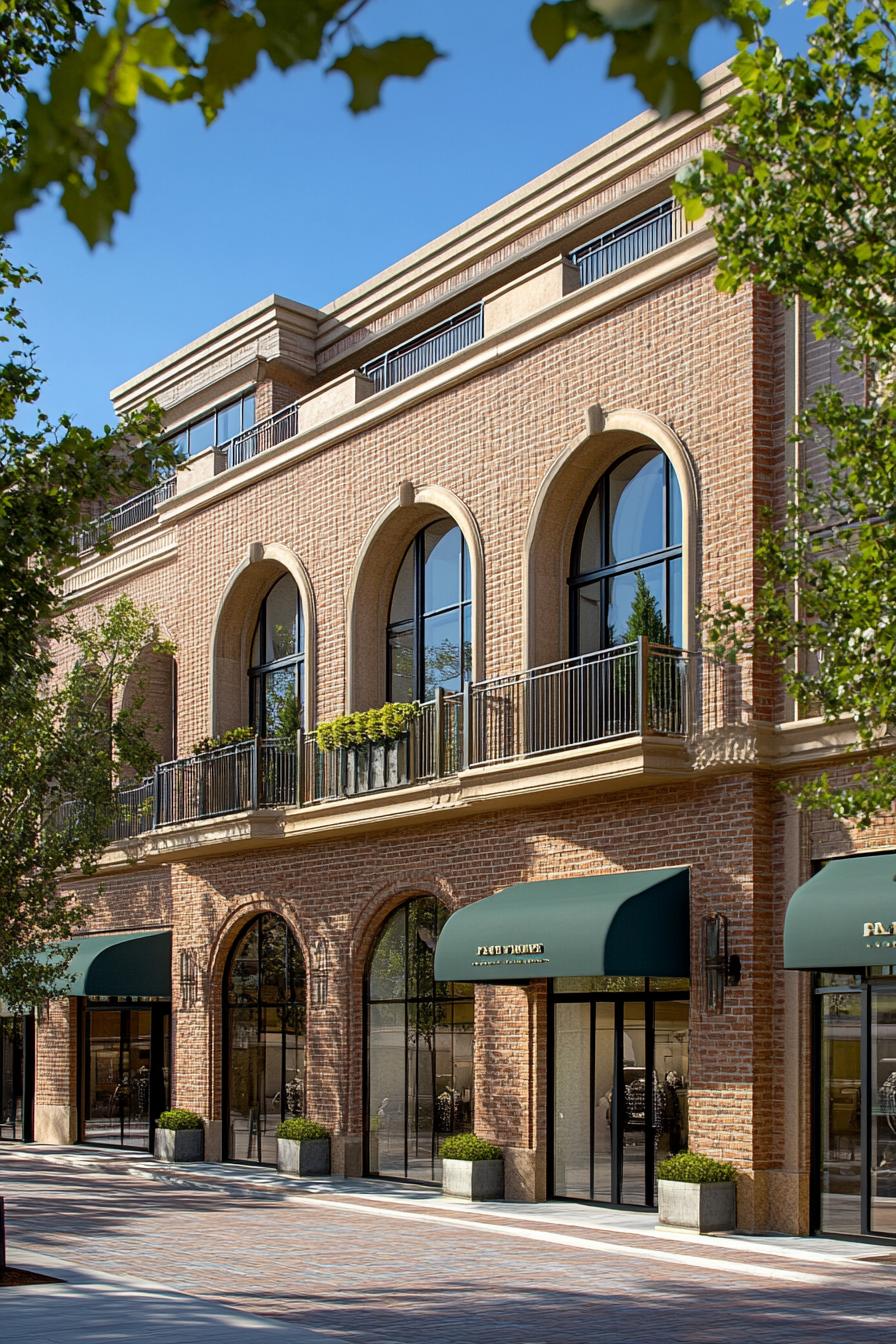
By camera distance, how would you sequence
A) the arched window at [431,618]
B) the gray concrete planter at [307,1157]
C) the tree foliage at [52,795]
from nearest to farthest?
1. the tree foliage at [52,795]
2. the arched window at [431,618]
3. the gray concrete planter at [307,1157]

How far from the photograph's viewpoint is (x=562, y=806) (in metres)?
21.6

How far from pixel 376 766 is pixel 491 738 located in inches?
110

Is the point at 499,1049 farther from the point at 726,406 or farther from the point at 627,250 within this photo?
the point at 627,250

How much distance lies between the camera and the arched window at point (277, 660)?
92.0ft

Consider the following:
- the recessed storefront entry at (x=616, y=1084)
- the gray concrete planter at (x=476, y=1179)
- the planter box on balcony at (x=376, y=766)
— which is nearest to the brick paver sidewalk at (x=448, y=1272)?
the gray concrete planter at (x=476, y=1179)

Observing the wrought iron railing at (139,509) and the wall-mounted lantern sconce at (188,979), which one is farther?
the wrought iron railing at (139,509)

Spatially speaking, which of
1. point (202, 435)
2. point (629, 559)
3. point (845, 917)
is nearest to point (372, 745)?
point (629, 559)

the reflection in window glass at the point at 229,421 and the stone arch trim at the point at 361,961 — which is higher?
the reflection in window glass at the point at 229,421

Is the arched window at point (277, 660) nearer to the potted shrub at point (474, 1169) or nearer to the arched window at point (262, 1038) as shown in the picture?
the arched window at point (262, 1038)

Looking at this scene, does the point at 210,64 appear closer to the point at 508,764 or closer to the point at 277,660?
the point at 508,764

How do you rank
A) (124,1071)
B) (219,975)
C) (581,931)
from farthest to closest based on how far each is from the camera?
(124,1071) < (219,975) < (581,931)

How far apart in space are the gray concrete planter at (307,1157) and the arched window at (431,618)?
662 cm

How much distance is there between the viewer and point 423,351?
26188 millimetres

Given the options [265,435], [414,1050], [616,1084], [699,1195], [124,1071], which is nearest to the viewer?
[699,1195]
